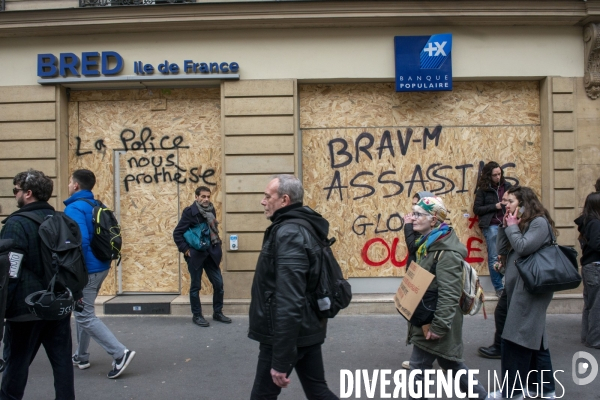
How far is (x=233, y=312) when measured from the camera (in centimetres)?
755

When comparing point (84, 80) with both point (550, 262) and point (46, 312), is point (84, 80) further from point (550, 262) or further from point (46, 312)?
point (550, 262)

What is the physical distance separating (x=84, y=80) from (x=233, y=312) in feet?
13.4

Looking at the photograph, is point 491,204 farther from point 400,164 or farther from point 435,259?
point 435,259

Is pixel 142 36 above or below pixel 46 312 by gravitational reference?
above

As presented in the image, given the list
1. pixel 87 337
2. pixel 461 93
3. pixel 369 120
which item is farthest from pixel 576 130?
pixel 87 337

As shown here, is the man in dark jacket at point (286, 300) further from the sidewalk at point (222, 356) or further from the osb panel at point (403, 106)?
the osb panel at point (403, 106)

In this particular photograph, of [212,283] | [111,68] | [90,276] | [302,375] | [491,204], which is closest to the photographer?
[302,375]

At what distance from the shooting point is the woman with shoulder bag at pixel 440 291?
3.65 m

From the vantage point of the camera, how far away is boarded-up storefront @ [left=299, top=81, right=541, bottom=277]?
26.3 ft

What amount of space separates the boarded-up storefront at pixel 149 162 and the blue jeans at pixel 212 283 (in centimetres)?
105

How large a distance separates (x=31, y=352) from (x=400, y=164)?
5.66 meters

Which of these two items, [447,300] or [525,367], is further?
[525,367]

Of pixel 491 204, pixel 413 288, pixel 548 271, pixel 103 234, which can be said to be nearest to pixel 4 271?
pixel 103 234

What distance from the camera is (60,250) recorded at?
12.7 feet
